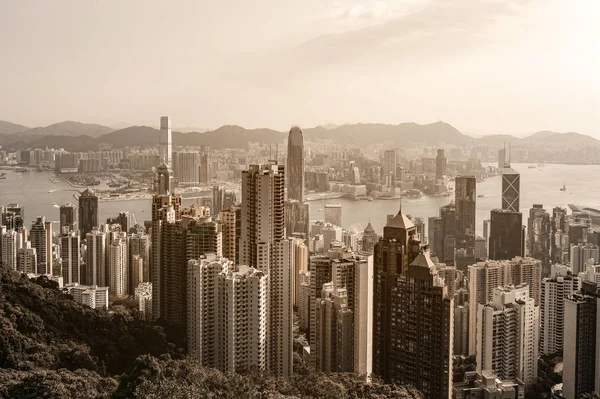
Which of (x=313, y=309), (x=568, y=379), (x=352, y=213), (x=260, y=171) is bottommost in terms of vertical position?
(x=568, y=379)

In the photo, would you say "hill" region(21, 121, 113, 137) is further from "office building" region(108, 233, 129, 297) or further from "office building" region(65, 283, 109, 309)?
"office building" region(65, 283, 109, 309)

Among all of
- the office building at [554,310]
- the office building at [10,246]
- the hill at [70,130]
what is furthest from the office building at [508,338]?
the office building at [10,246]

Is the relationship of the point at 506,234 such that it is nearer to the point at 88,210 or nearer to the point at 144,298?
the point at 144,298

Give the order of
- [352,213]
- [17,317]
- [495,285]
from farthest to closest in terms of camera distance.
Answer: [352,213] < [495,285] < [17,317]

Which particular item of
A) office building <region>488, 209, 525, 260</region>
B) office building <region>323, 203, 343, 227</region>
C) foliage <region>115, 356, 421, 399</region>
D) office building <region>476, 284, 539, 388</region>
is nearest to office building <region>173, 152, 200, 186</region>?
office building <region>323, 203, 343, 227</region>

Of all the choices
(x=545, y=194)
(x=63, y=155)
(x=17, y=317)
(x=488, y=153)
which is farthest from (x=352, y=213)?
(x=17, y=317)

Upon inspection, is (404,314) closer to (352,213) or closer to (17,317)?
(17,317)

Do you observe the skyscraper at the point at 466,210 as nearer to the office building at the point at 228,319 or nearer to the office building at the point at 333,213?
the office building at the point at 333,213
